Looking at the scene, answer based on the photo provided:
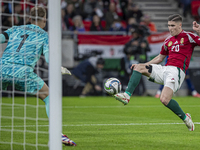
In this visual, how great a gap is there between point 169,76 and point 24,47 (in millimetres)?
2382

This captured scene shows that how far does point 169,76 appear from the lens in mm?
5875

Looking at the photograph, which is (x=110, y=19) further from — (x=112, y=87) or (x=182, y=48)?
(x=112, y=87)

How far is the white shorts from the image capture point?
230 inches

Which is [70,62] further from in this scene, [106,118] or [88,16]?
[106,118]

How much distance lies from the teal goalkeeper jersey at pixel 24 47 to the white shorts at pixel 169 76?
2083 mm

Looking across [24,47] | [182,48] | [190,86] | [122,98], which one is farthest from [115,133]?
[190,86]

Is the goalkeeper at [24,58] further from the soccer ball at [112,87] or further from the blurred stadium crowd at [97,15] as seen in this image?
the blurred stadium crowd at [97,15]

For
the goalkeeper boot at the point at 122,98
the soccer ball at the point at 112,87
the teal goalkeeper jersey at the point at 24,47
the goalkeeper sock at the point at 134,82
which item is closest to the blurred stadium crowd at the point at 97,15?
the soccer ball at the point at 112,87

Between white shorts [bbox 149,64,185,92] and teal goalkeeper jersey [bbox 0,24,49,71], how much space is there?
208 centimetres

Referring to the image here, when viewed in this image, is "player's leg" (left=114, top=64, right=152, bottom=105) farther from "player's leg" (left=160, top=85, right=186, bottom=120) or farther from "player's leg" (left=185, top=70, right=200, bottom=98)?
"player's leg" (left=185, top=70, right=200, bottom=98)

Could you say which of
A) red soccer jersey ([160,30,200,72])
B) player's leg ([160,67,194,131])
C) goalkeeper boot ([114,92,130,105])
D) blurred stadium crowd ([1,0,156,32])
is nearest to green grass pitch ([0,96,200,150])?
player's leg ([160,67,194,131])

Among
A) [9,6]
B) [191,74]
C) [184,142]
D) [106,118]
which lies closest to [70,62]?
[9,6]

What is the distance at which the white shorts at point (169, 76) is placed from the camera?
5.84 metres

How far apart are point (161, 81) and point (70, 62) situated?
8.42 meters
